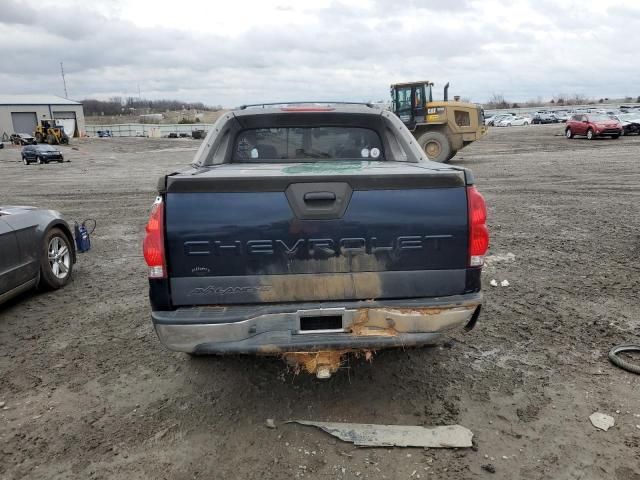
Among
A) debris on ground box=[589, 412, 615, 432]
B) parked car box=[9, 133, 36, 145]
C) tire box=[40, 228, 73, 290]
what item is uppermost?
parked car box=[9, 133, 36, 145]

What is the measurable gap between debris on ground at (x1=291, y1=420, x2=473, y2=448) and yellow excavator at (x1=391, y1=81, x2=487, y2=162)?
1699 cm

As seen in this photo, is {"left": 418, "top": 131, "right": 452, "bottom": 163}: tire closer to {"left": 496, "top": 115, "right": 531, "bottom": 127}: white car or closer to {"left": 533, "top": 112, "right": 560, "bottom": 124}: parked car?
{"left": 496, "top": 115, "right": 531, "bottom": 127}: white car

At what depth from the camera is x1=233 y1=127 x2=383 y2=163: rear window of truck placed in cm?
480

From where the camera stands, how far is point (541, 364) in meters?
4.01

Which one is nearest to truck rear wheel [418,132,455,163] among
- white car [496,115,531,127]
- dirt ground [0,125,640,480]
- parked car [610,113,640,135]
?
dirt ground [0,125,640,480]

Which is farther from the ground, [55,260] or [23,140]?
[23,140]

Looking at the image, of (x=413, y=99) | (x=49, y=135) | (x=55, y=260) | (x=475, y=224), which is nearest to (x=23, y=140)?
(x=49, y=135)

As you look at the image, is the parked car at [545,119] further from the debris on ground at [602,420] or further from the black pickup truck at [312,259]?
the black pickup truck at [312,259]

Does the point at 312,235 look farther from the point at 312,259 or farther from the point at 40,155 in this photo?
the point at 40,155

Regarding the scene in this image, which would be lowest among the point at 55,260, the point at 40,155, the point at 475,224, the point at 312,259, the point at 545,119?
the point at 55,260

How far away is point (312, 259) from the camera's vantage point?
2.99 metres

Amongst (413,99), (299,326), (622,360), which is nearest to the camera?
(299,326)

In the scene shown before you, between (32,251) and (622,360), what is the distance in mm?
5781

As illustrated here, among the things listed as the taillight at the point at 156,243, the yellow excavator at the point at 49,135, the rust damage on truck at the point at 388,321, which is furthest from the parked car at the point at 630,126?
the yellow excavator at the point at 49,135
